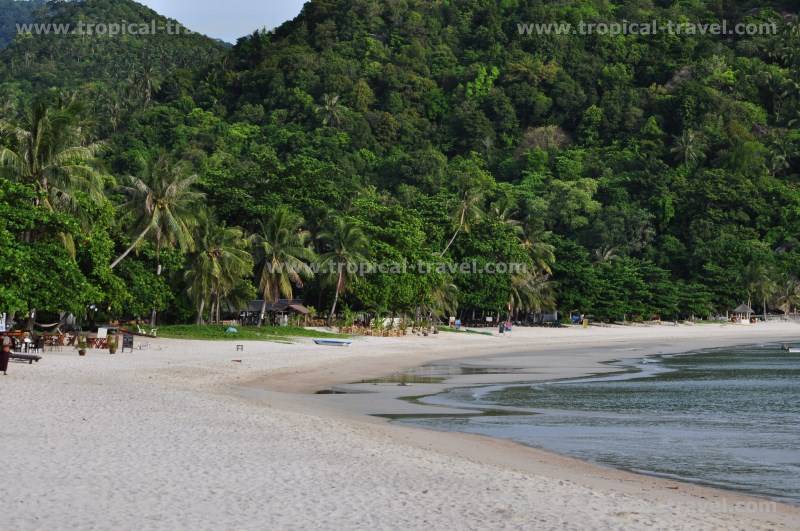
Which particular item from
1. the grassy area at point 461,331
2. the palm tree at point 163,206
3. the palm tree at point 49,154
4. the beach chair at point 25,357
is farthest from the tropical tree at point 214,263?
the beach chair at point 25,357

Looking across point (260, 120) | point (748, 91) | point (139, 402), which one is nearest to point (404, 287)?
point (139, 402)

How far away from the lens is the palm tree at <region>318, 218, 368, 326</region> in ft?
206

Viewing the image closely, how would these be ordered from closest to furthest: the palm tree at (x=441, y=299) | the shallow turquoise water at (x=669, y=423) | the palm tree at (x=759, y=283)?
the shallow turquoise water at (x=669, y=423) < the palm tree at (x=441, y=299) < the palm tree at (x=759, y=283)

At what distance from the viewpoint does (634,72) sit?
19462 centimetres

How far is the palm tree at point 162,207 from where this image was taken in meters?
48.5

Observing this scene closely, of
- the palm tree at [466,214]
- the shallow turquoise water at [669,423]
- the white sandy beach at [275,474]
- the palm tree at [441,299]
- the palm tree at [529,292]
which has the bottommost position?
the white sandy beach at [275,474]

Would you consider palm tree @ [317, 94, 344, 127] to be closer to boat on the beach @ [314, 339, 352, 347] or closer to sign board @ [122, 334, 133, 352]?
boat on the beach @ [314, 339, 352, 347]

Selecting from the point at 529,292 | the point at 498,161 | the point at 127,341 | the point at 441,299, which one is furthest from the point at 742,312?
the point at 127,341

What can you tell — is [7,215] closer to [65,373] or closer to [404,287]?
[65,373]

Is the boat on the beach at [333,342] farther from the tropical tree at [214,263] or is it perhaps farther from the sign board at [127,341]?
the sign board at [127,341]

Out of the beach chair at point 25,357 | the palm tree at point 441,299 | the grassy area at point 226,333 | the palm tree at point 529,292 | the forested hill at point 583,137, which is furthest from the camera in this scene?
the forested hill at point 583,137

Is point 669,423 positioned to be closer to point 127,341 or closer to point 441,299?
point 127,341

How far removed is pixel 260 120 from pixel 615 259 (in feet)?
237

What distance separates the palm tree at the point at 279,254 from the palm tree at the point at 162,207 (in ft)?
28.3
